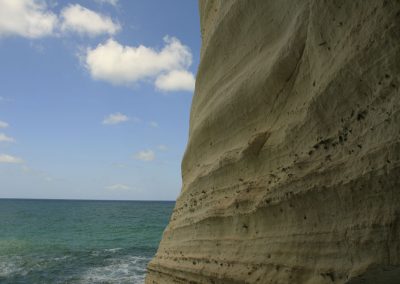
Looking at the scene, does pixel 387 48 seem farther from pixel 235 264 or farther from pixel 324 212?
pixel 235 264

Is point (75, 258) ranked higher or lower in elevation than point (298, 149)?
lower

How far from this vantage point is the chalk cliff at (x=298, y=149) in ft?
14.0

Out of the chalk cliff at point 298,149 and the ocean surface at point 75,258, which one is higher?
the chalk cliff at point 298,149

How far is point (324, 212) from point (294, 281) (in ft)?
3.17

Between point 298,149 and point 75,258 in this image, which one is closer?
point 298,149

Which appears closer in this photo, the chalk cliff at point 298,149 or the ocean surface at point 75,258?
the chalk cliff at point 298,149

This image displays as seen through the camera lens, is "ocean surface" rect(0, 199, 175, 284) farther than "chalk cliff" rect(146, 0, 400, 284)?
Yes

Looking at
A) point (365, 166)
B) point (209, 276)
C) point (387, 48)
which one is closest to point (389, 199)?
point (365, 166)

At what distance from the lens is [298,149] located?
5.62 metres

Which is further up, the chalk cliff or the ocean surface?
the chalk cliff

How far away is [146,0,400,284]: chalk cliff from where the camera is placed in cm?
428

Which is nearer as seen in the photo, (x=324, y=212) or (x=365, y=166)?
(x=365, y=166)

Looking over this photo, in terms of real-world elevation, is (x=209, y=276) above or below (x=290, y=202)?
below

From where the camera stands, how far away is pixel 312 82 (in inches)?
217
